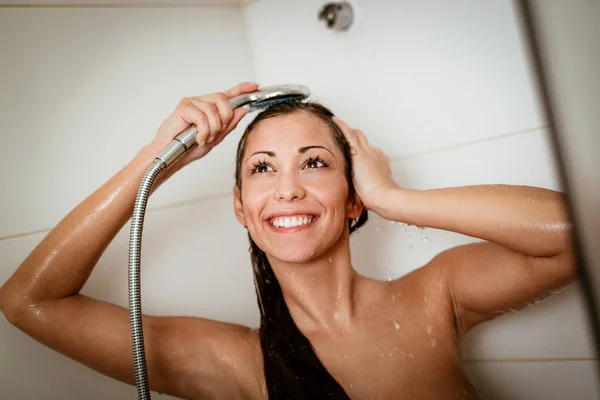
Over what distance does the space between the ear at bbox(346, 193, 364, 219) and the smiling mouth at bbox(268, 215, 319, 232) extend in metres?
0.12

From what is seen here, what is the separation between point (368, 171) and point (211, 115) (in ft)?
1.16

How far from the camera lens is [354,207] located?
114 cm

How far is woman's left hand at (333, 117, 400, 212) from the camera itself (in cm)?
106

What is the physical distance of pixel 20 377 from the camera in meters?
1.09

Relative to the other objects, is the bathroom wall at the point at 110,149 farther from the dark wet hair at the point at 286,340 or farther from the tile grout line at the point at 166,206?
Answer: the dark wet hair at the point at 286,340

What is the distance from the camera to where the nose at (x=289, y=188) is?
101 cm

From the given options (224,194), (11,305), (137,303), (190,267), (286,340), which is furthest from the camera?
(224,194)

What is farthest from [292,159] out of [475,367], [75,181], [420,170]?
[475,367]

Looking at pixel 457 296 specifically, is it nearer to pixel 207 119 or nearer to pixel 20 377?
pixel 207 119

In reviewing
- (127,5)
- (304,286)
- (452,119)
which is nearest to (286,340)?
(304,286)

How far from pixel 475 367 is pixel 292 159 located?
0.67m

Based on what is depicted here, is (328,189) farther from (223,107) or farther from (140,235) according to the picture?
(140,235)

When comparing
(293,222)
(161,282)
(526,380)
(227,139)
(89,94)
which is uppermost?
(89,94)

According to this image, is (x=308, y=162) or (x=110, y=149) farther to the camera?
(x=110, y=149)
